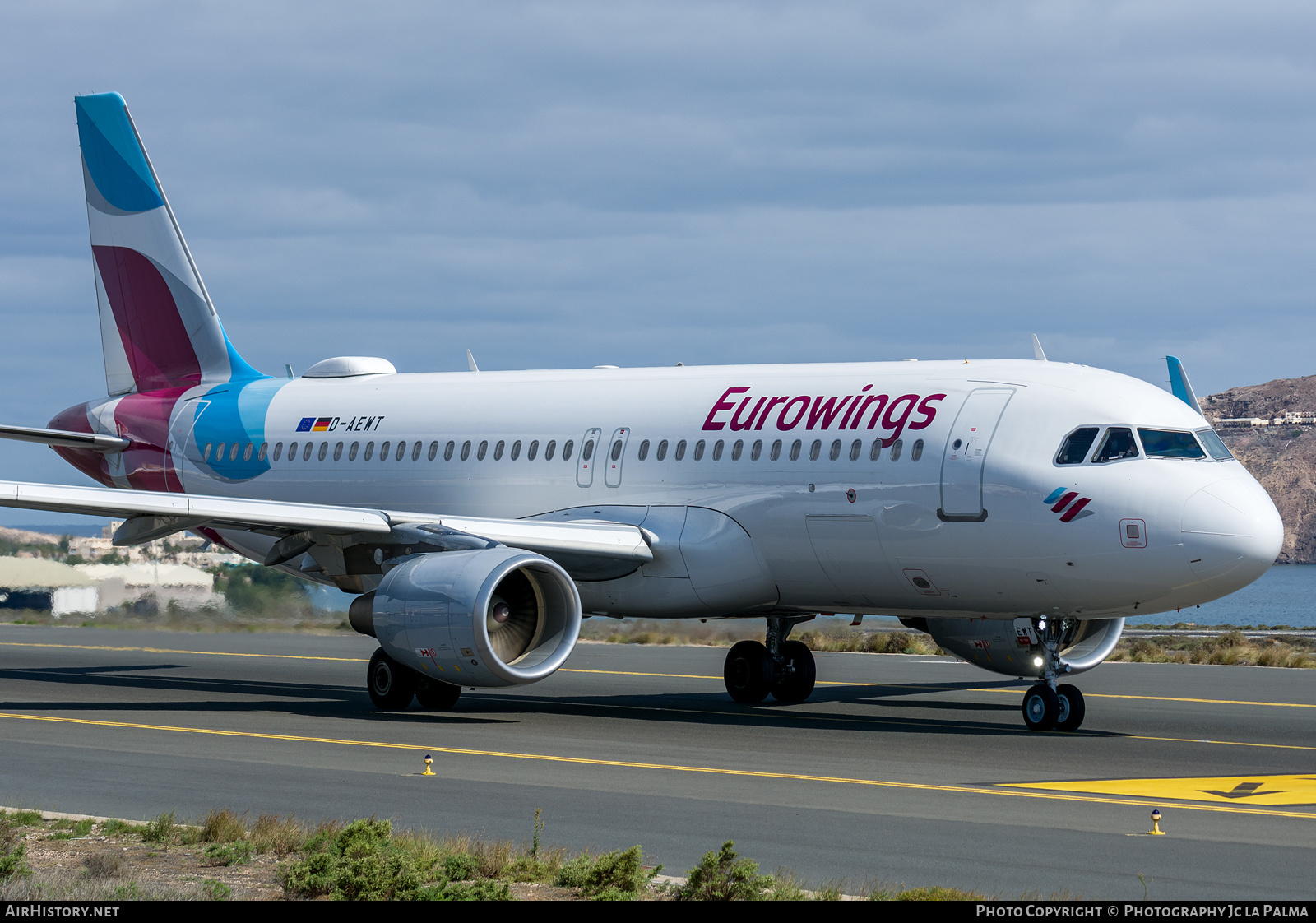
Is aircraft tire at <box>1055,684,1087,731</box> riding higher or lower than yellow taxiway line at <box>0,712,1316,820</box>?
higher

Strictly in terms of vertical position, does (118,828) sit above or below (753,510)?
below

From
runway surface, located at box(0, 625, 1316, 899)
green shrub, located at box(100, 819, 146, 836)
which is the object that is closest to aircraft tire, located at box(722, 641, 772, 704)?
runway surface, located at box(0, 625, 1316, 899)

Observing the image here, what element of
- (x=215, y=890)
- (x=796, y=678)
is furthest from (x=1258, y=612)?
(x=215, y=890)

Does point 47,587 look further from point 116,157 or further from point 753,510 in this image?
point 753,510

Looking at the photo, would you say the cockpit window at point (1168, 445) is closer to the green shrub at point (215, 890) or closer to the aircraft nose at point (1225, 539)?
the aircraft nose at point (1225, 539)

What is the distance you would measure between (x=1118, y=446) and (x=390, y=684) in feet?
32.3

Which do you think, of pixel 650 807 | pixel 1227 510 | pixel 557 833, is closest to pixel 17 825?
pixel 557 833

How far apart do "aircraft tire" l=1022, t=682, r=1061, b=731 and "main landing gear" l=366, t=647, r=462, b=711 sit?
736cm

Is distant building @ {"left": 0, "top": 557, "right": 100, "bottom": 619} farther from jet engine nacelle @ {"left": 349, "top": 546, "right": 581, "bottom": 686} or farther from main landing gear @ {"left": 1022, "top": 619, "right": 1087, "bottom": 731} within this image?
main landing gear @ {"left": 1022, "top": 619, "right": 1087, "bottom": 731}

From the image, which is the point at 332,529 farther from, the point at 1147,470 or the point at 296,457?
the point at 1147,470

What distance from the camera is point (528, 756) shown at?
52.4 feet

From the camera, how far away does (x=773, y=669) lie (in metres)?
22.8

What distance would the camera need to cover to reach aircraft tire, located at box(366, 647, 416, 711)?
20.9 m

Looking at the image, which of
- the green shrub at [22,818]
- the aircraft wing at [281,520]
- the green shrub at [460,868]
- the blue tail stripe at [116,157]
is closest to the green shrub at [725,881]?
the green shrub at [460,868]
